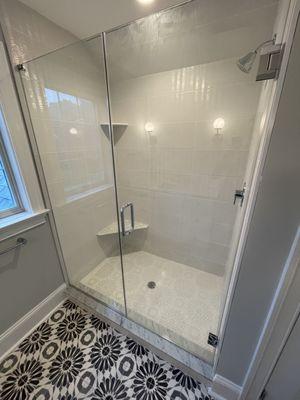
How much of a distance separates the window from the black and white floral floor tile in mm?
1077

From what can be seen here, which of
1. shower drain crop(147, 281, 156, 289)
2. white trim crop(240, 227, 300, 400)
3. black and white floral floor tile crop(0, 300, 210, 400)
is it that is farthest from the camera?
A: shower drain crop(147, 281, 156, 289)

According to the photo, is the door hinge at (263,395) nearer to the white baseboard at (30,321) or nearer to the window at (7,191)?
the white baseboard at (30,321)

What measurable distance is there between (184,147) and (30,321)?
2176 millimetres

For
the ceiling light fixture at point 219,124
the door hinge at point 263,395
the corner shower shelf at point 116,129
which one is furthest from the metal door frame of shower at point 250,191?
the ceiling light fixture at point 219,124

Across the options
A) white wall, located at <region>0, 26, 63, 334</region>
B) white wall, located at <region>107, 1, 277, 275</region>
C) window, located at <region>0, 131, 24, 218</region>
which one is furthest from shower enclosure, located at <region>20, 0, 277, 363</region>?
window, located at <region>0, 131, 24, 218</region>

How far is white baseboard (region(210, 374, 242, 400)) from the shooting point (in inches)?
38.0

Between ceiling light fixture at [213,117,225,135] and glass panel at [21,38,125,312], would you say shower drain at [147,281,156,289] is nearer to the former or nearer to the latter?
glass panel at [21,38,125,312]

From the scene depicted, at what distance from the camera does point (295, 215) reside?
0.58 metres

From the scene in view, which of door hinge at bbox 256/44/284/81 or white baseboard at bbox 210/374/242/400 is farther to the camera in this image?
white baseboard at bbox 210/374/242/400

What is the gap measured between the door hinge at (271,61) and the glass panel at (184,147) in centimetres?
58

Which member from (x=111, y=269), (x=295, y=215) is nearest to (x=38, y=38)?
(x=295, y=215)

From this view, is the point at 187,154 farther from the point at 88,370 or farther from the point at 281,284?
the point at 88,370

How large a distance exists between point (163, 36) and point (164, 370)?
8.69ft

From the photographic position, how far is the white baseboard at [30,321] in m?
1.28
